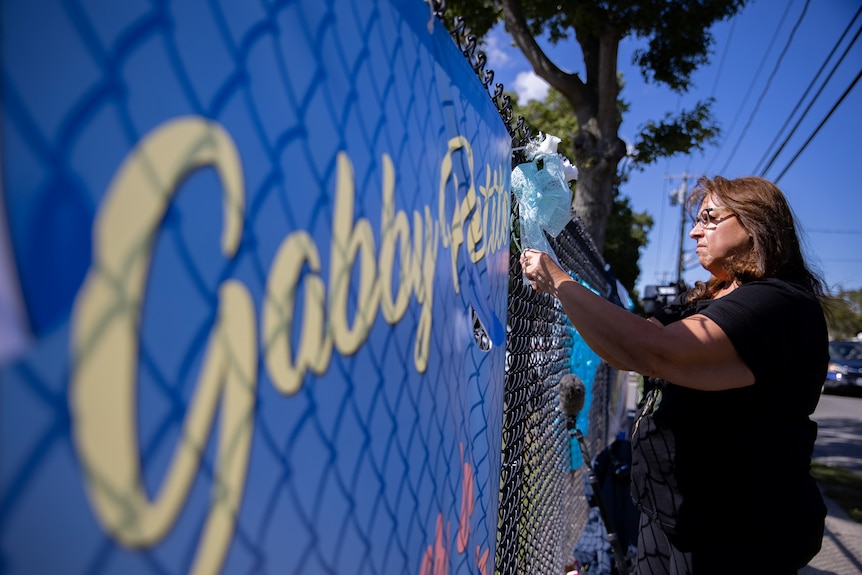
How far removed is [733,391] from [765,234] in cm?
50

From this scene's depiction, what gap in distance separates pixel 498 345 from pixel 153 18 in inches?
52.7

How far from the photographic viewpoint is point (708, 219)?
2057 mm

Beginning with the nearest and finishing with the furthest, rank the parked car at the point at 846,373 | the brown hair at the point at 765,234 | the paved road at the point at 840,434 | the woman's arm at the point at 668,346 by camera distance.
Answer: the woman's arm at the point at 668,346
the brown hair at the point at 765,234
the paved road at the point at 840,434
the parked car at the point at 846,373

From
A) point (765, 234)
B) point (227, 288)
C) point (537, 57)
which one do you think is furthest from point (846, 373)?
point (227, 288)

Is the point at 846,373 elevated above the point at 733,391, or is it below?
above

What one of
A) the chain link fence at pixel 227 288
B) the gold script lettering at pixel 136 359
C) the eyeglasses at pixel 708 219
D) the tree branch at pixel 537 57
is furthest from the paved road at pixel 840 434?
the gold script lettering at pixel 136 359

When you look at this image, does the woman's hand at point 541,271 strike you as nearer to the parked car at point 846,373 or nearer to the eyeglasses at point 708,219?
the eyeglasses at point 708,219

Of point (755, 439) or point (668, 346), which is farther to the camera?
point (755, 439)

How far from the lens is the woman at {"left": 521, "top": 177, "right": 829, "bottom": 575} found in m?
1.59

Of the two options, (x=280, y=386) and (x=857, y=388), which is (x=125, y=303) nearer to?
(x=280, y=386)

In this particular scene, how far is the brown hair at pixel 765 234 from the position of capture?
1840mm

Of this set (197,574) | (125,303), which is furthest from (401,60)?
(197,574)

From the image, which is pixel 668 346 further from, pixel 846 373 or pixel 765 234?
pixel 846 373

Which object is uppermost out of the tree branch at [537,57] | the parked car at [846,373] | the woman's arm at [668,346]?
the tree branch at [537,57]
